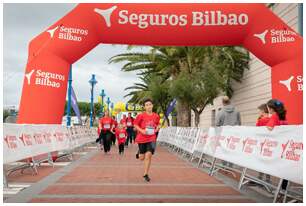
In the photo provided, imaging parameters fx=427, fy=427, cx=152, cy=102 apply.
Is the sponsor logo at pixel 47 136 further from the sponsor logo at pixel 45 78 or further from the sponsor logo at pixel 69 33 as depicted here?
the sponsor logo at pixel 69 33

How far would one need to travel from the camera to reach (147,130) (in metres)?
8.69

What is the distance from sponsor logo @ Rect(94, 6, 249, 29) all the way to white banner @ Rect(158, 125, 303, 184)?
3524 millimetres

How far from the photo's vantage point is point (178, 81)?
81.5ft

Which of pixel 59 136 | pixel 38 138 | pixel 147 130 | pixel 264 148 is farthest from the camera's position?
pixel 59 136

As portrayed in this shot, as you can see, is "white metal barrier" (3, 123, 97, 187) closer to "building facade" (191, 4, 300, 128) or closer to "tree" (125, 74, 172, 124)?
"building facade" (191, 4, 300, 128)

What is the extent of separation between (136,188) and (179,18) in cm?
646

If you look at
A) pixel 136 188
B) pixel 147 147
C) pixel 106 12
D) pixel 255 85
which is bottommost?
pixel 136 188

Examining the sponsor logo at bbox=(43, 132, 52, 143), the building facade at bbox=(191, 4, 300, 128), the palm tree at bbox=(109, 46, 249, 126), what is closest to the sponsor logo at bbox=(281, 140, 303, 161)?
the sponsor logo at bbox=(43, 132, 52, 143)

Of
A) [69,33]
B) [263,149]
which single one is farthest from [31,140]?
[263,149]

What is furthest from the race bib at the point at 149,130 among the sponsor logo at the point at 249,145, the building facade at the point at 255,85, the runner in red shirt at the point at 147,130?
the building facade at the point at 255,85

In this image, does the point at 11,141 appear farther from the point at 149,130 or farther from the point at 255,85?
the point at 255,85

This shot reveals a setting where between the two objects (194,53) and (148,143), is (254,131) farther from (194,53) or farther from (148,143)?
(194,53)

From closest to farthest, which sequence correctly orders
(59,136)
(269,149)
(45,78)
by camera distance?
1. (269,149)
2. (45,78)
3. (59,136)

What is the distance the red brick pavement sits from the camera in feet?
21.0
